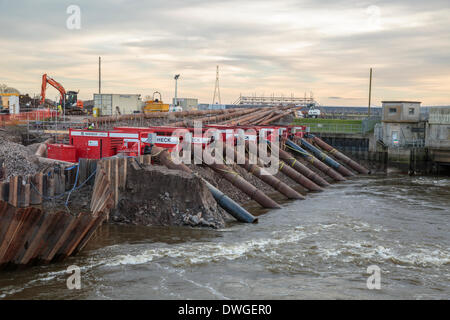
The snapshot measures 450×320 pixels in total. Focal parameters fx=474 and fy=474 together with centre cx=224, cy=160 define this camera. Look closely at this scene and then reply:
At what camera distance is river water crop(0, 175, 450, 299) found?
12734mm

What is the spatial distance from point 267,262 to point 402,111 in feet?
99.6

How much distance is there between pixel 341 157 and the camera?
4006 cm

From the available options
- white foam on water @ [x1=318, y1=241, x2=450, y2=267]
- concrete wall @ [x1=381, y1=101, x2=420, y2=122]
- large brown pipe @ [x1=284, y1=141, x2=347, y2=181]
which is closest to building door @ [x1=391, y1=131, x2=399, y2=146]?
concrete wall @ [x1=381, y1=101, x2=420, y2=122]

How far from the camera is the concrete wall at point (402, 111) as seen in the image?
40.9 meters

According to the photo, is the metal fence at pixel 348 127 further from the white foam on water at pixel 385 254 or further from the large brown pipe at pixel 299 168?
the white foam on water at pixel 385 254

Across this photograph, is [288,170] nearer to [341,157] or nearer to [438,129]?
[341,157]

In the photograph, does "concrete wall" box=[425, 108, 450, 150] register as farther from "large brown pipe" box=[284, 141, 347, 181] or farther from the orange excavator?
the orange excavator

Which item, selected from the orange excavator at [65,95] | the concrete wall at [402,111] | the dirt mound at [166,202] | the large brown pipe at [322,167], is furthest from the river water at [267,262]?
the orange excavator at [65,95]

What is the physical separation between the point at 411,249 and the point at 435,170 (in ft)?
82.3

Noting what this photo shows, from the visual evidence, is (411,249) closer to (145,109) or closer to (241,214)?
(241,214)

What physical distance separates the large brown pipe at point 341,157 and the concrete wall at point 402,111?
516 centimetres
